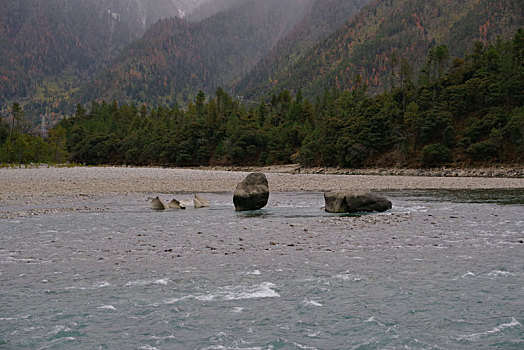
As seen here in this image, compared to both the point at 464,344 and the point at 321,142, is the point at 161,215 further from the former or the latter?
the point at 321,142

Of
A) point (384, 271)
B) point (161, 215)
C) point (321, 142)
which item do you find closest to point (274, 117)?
point (321, 142)

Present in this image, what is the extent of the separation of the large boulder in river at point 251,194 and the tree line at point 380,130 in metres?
75.2

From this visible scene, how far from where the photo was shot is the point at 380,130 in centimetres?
11112

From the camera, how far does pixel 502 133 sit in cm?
8781

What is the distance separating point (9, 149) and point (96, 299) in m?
110

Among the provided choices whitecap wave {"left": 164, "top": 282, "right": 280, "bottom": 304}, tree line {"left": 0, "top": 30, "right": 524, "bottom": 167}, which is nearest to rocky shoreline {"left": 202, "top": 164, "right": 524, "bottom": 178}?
tree line {"left": 0, "top": 30, "right": 524, "bottom": 167}

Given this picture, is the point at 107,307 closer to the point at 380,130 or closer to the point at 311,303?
the point at 311,303

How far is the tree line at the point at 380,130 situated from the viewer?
95500 millimetres


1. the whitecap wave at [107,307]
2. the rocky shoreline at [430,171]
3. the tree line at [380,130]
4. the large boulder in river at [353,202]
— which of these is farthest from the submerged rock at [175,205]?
the tree line at [380,130]

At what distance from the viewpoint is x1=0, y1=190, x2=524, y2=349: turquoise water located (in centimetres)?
818

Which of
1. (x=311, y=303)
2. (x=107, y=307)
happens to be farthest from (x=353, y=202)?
(x=107, y=307)

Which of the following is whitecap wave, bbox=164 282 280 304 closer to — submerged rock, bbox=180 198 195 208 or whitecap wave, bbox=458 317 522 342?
whitecap wave, bbox=458 317 522 342

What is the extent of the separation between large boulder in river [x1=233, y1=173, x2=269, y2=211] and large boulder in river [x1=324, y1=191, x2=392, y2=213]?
15.2ft

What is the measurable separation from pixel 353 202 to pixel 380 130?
8866 cm
